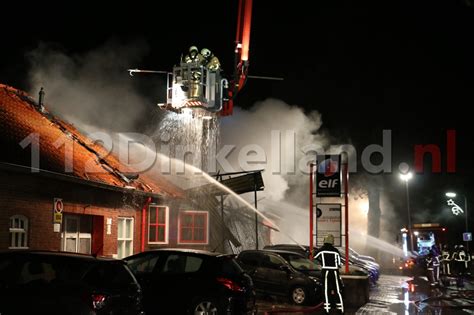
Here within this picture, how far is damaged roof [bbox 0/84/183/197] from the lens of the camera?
1284cm

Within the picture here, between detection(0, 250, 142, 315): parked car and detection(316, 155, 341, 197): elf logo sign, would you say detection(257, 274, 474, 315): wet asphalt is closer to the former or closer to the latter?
detection(316, 155, 341, 197): elf logo sign

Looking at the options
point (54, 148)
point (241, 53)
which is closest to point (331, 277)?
point (54, 148)

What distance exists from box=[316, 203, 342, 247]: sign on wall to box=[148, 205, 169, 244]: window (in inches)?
250

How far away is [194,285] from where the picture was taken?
9.34 meters

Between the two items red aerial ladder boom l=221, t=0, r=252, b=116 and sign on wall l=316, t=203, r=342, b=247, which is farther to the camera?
red aerial ladder boom l=221, t=0, r=252, b=116

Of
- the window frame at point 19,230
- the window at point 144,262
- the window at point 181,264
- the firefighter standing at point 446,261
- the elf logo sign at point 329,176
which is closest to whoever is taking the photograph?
the window at point 181,264

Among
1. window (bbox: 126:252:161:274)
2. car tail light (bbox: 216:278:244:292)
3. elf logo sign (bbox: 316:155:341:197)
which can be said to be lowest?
car tail light (bbox: 216:278:244:292)

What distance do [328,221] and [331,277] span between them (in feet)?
8.92

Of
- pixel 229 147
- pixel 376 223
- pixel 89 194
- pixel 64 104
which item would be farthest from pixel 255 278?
pixel 376 223

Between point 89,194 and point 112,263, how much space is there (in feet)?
24.8

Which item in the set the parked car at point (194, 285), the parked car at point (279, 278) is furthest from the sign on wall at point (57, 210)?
the parked car at point (279, 278)

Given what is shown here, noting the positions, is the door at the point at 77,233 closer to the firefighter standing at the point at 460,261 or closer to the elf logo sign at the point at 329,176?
the elf logo sign at the point at 329,176

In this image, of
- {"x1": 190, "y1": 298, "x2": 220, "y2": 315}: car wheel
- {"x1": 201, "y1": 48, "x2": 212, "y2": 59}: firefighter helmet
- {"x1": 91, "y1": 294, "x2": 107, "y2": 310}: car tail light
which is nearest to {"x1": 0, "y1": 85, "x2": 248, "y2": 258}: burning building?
{"x1": 190, "y1": 298, "x2": 220, "y2": 315}: car wheel

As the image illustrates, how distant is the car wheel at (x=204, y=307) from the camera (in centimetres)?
920
